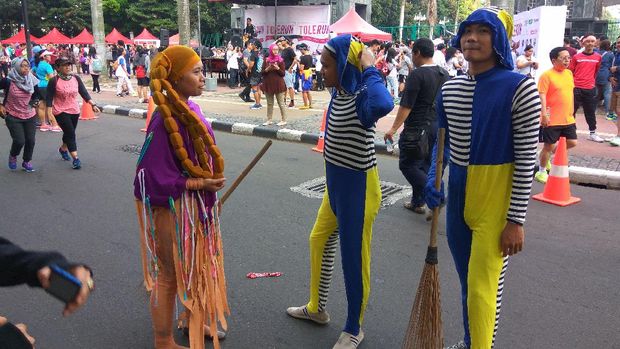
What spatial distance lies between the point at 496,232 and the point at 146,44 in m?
30.9

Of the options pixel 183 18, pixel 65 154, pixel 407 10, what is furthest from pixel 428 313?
pixel 407 10

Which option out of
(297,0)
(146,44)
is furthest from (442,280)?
(146,44)

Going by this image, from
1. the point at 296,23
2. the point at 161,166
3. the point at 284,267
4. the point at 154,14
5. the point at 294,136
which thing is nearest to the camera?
the point at 161,166

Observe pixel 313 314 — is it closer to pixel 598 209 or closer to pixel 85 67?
pixel 598 209

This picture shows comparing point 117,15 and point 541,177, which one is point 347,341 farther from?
point 117,15

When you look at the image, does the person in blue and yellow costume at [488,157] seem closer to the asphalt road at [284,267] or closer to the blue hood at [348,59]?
the blue hood at [348,59]

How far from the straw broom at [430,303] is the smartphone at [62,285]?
1.66m

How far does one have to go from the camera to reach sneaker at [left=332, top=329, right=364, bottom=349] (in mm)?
3098

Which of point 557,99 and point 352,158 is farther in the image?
point 557,99

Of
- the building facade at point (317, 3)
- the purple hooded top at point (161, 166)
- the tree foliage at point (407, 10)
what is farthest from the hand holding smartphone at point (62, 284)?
the tree foliage at point (407, 10)

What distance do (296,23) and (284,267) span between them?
64.7 ft

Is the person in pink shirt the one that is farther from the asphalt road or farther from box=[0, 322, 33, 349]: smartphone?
box=[0, 322, 33, 349]: smartphone

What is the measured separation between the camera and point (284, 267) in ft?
14.1

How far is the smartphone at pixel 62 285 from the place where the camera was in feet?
5.19
